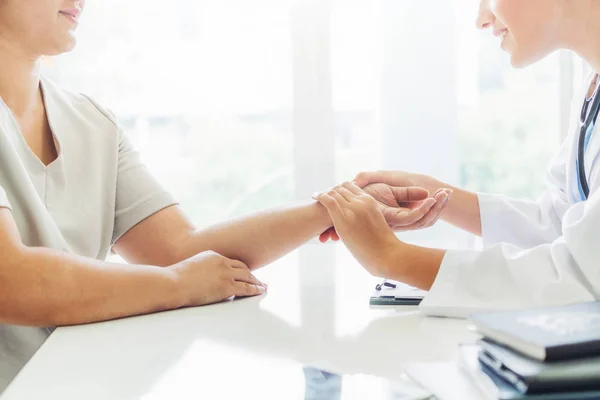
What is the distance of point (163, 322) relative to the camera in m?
1.10

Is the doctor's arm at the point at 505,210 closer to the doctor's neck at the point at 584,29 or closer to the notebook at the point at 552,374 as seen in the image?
the doctor's neck at the point at 584,29

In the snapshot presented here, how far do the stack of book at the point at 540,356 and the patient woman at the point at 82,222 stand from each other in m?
0.63

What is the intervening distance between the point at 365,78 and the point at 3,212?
172 centimetres

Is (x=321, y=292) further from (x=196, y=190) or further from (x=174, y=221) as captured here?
(x=196, y=190)

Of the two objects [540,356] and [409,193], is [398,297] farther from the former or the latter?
[540,356]

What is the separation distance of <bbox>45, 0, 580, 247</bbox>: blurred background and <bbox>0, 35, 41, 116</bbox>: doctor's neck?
47.4 inches

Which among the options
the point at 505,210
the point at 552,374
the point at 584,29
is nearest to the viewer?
the point at 552,374

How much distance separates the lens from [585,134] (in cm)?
136

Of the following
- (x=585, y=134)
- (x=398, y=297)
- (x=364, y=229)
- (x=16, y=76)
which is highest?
(x=16, y=76)

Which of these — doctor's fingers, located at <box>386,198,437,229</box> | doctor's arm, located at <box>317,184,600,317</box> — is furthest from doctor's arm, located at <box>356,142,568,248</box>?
doctor's arm, located at <box>317,184,600,317</box>

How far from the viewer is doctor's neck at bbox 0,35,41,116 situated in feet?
4.57

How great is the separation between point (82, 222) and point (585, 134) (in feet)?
3.41

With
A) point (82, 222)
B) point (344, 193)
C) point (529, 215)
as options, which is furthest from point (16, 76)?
point (529, 215)

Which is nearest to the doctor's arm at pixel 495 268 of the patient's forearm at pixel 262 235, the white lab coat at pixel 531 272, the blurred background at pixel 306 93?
the white lab coat at pixel 531 272
